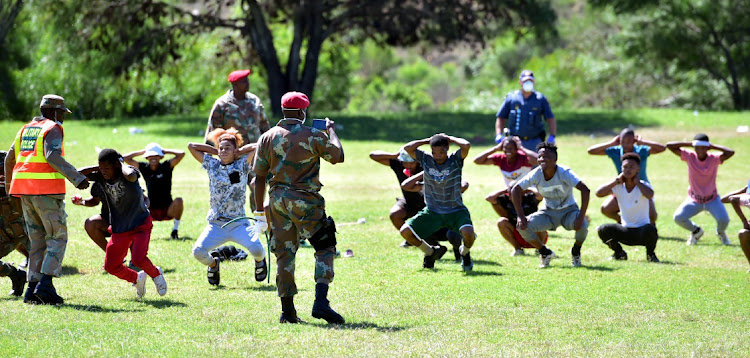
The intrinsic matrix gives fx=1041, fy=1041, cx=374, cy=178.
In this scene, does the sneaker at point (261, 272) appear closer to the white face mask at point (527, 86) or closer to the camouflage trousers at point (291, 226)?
the camouflage trousers at point (291, 226)

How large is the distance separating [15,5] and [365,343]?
909 inches

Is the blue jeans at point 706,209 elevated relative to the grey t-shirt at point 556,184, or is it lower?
lower

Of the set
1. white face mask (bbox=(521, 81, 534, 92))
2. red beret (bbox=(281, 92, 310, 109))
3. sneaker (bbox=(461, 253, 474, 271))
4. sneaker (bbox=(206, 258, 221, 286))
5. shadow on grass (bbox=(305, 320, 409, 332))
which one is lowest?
sneaker (bbox=(206, 258, 221, 286))

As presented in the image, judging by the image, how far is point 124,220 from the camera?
969 cm

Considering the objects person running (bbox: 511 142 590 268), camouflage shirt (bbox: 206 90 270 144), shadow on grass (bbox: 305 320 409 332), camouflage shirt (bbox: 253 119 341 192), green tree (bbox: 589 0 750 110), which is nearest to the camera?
shadow on grass (bbox: 305 320 409 332)

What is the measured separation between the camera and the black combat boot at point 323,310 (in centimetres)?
852

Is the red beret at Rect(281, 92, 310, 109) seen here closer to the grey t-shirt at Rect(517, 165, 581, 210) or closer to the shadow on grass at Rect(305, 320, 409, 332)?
the shadow on grass at Rect(305, 320, 409, 332)

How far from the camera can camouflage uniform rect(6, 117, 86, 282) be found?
9320 mm

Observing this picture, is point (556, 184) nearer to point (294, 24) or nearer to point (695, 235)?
point (695, 235)

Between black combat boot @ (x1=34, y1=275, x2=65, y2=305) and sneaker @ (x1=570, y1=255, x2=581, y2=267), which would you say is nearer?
black combat boot @ (x1=34, y1=275, x2=65, y2=305)

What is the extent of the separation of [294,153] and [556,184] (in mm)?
4448

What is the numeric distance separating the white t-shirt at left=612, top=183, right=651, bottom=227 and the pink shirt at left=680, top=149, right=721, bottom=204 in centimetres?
195

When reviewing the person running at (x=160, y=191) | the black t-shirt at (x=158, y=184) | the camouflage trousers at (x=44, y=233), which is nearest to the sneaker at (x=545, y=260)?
the person running at (x=160, y=191)

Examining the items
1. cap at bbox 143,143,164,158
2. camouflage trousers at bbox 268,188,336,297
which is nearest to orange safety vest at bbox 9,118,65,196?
camouflage trousers at bbox 268,188,336,297
